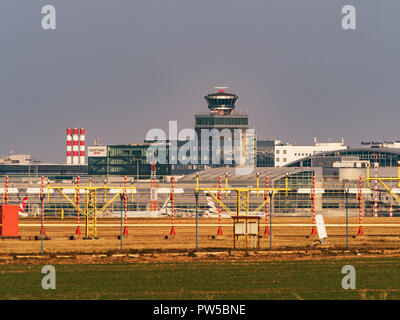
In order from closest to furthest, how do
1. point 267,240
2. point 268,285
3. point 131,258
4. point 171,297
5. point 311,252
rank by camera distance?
point 171,297 → point 268,285 → point 131,258 → point 311,252 → point 267,240

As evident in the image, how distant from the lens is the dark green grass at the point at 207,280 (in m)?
35.0

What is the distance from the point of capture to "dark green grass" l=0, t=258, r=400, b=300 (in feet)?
115

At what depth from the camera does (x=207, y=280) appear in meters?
38.9

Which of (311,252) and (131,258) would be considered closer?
(131,258)

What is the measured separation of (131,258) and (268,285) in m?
12.1
